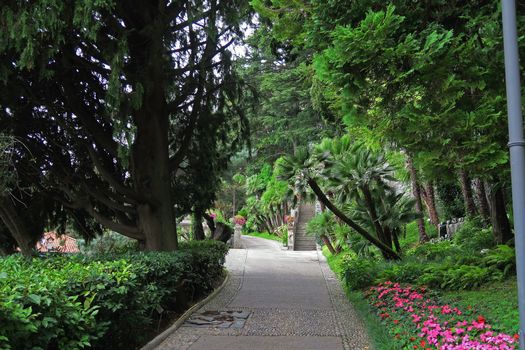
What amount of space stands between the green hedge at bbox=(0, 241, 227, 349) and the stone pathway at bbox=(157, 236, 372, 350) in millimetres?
778

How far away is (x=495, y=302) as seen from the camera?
21.0ft

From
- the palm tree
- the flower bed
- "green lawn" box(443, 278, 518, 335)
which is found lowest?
the flower bed

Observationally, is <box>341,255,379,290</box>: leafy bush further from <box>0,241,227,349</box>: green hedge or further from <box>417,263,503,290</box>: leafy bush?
<box>0,241,227,349</box>: green hedge

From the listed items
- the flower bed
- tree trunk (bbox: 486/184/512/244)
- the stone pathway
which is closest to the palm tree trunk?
the stone pathway

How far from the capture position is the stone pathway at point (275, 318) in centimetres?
687

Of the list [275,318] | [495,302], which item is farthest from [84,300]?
[495,302]

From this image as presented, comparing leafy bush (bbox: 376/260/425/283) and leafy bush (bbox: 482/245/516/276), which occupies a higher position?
leafy bush (bbox: 482/245/516/276)

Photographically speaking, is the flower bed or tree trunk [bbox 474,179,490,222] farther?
tree trunk [bbox 474,179,490,222]


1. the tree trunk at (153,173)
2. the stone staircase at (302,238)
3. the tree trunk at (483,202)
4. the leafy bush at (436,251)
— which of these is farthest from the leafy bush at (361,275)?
the stone staircase at (302,238)

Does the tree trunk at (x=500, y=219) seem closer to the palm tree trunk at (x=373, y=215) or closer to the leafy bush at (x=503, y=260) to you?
the leafy bush at (x=503, y=260)

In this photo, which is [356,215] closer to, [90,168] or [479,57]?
[90,168]

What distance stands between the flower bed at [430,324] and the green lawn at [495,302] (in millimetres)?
142

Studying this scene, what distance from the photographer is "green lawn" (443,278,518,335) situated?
17.4 feet

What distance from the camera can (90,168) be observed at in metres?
10.5
